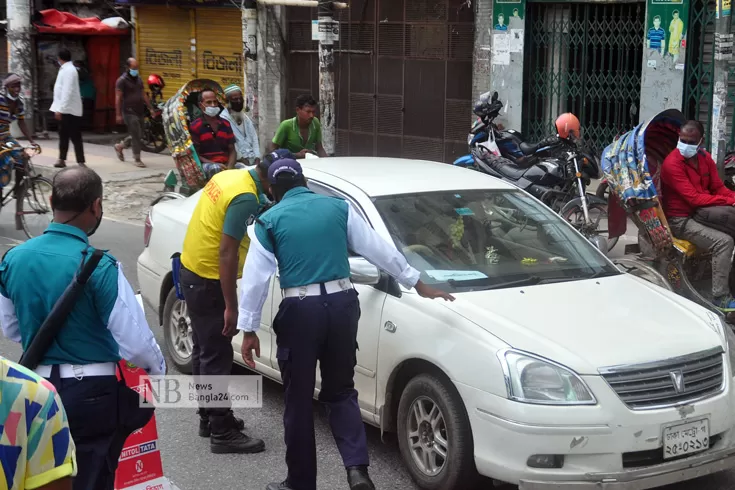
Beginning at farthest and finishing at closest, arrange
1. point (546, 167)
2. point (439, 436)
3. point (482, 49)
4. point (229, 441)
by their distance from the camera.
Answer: point (482, 49)
point (546, 167)
point (229, 441)
point (439, 436)

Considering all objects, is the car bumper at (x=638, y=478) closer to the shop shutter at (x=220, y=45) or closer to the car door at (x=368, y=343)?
the car door at (x=368, y=343)

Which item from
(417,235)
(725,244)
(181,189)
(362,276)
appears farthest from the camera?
(181,189)

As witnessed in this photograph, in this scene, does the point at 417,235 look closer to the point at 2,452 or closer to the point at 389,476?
the point at 389,476

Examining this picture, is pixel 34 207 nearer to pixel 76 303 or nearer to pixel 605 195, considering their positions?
pixel 605 195

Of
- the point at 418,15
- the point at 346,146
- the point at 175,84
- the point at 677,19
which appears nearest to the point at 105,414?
the point at 677,19

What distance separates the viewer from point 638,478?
4156mm

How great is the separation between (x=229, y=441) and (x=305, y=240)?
59.2 inches

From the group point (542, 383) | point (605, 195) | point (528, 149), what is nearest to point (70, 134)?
point (528, 149)

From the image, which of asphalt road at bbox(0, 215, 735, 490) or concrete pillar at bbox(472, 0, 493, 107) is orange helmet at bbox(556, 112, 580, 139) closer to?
concrete pillar at bbox(472, 0, 493, 107)

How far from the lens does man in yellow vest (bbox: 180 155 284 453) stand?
5.05 meters

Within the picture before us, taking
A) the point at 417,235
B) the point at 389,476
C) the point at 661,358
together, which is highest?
the point at 417,235

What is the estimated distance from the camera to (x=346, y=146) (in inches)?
654

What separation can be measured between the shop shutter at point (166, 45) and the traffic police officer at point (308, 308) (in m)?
15.6

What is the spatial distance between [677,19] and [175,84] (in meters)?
11.5
